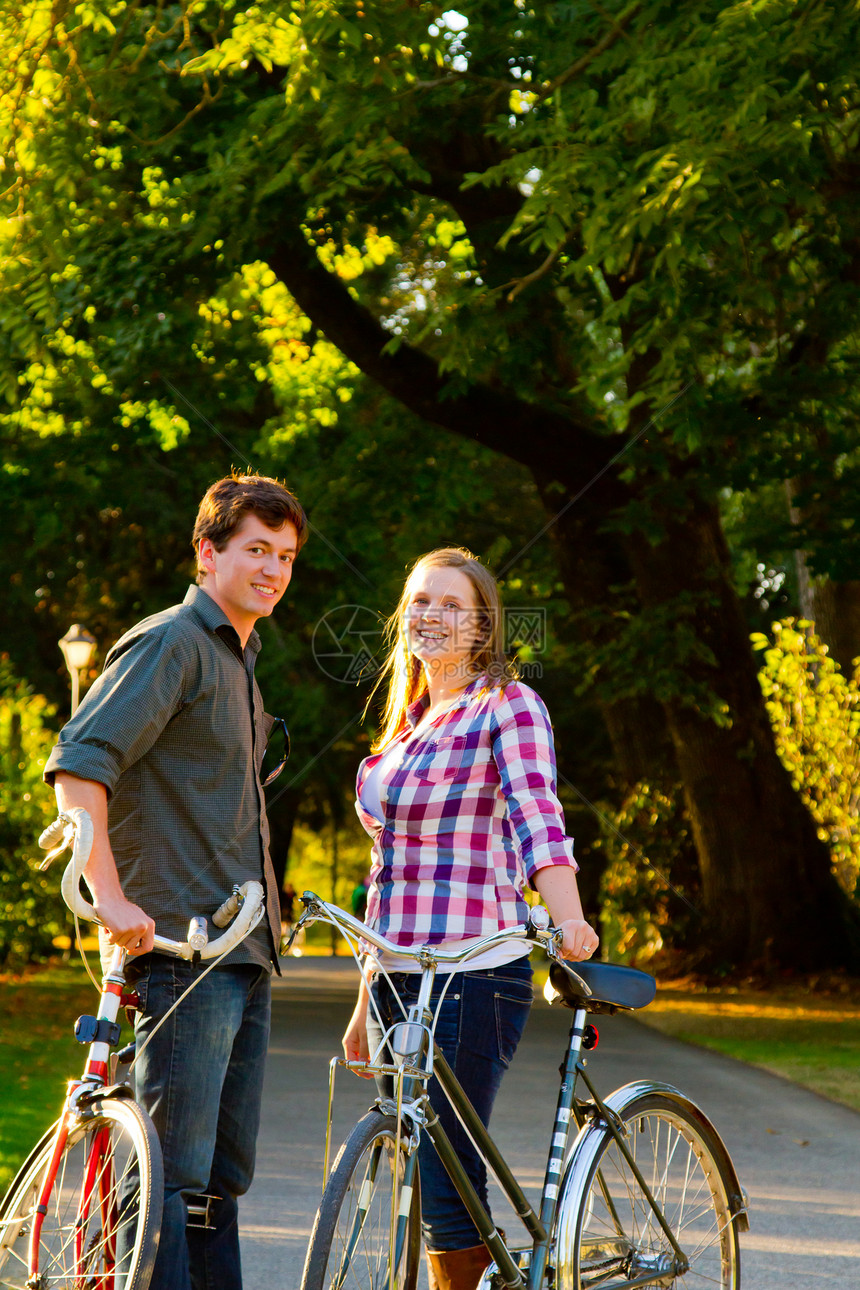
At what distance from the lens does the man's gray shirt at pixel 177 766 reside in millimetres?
2883

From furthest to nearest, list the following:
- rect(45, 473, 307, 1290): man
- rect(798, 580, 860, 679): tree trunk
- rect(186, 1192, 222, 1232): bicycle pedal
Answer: rect(798, 580, 860, 679): tree trunk, rect(186, 1192, 222, 1232): bicycle pedal, rect(45, 473, 307, 1290): man

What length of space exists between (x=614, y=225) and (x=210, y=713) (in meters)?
5.51

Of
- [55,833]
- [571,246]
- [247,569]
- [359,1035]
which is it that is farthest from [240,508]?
[571,246]

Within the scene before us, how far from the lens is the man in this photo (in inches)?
112

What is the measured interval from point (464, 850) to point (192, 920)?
72 centimetres

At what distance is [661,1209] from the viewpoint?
11.5ft

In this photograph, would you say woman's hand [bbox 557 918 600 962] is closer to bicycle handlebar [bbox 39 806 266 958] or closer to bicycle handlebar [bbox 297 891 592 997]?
bicycle handlebar [bbox 297 891 592 997]

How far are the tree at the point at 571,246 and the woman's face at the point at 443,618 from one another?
4349 mm

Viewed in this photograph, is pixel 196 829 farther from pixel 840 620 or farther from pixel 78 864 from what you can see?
pixel 840 620

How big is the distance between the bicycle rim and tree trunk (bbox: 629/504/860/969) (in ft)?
35.4

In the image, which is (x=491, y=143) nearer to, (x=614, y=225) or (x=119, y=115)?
(x=119, y=115)

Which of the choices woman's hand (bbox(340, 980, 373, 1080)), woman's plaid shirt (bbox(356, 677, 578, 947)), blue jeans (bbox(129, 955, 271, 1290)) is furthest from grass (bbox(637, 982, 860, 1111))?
blue jeans (bbox(129, 955, 271, 1290))

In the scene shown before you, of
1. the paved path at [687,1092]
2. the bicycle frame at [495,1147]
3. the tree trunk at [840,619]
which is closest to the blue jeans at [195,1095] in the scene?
the bicycle frame at [495,1147]

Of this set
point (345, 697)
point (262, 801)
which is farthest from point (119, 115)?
point (345, 697)
